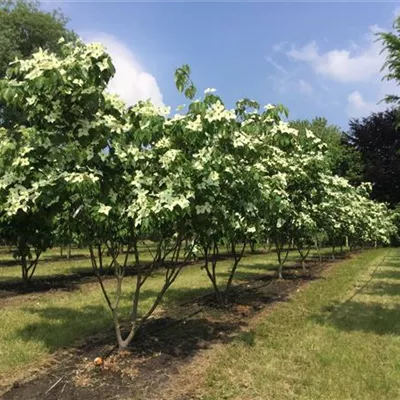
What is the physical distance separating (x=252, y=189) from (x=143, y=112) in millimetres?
2079

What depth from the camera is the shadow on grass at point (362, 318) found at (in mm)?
9828

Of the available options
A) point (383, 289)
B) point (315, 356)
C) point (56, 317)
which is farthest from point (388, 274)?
point (56, 317)

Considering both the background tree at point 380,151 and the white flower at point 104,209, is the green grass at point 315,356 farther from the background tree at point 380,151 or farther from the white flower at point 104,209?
the background tree at point 380,151

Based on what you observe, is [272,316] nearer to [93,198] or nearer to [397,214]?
[93,198]

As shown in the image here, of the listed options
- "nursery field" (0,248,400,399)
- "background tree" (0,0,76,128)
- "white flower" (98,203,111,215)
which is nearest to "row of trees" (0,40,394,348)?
"white flower" (98,203,111,215)

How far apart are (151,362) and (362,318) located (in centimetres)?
569

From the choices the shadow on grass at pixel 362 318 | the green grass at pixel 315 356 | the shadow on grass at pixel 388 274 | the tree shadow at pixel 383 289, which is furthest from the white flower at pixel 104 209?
the shadow on grass at pixel 388 274

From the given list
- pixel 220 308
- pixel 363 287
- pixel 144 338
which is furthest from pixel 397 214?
pixel 144 338

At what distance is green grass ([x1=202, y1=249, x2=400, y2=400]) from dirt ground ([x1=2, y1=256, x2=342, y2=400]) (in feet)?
1.16

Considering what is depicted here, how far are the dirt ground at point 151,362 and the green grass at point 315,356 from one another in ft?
1.16

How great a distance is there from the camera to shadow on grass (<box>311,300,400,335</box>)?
983 cm

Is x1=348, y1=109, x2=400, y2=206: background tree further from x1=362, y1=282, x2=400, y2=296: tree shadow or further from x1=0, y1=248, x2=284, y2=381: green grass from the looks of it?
x1=0, y1=248, x2=284, y2=381: green grass

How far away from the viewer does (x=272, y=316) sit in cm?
1102

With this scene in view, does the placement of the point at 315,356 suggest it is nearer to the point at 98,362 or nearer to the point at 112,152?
the point at 98,362
